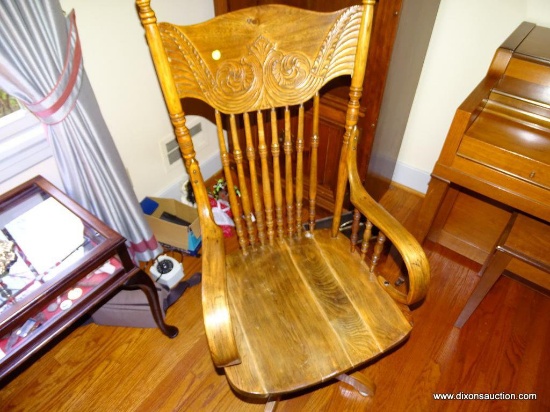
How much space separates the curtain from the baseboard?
1553 millimetres

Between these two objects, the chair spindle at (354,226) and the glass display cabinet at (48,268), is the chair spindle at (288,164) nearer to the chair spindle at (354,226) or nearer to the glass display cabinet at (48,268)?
the chair spindle at (354,226)

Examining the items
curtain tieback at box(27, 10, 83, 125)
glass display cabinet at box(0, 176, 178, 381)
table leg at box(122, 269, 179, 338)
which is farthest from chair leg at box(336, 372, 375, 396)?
curtain tieback at box(27, 10, 83, 125)

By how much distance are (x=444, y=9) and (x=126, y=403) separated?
7.12 feet

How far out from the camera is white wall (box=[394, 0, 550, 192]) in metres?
1.53

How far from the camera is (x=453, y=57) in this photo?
1.75 metres

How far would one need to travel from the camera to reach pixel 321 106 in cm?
159

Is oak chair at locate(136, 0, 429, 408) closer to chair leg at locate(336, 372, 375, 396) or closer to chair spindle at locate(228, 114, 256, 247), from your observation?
chair spindle at locate(228, 114, 256, 247)

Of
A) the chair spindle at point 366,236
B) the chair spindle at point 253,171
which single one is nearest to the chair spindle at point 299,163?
the chair spindle at point 253,171

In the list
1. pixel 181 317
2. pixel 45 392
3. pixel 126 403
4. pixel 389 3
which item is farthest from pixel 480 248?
pixel 45 392

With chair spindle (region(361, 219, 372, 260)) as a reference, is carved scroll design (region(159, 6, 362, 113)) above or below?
above

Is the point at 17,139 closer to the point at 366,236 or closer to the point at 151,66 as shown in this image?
the point at 151,66

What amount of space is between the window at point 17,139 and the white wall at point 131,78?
0.28m

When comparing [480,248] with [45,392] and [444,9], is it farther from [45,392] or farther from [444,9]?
[45,392]

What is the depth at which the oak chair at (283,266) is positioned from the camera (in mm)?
1003
